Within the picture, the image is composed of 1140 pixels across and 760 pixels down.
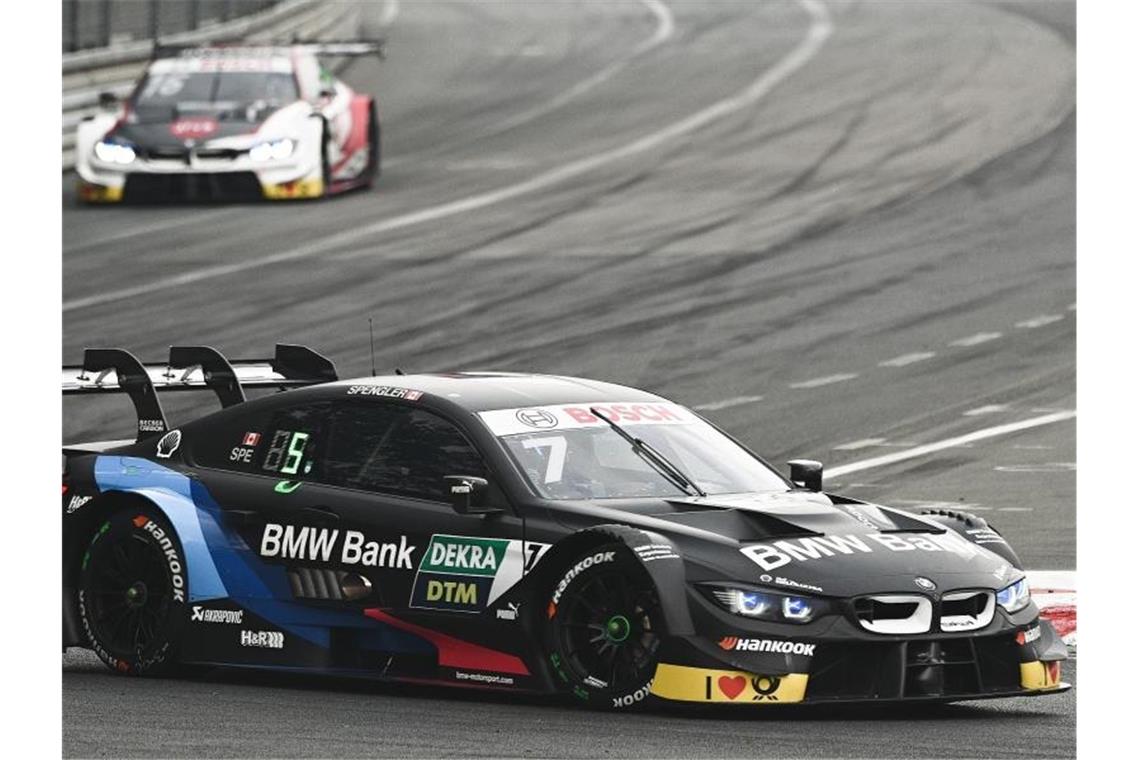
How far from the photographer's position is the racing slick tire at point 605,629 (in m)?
8.47

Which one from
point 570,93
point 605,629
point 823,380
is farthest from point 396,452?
point 570,93

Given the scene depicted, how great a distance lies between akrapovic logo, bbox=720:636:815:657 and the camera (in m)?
8.34

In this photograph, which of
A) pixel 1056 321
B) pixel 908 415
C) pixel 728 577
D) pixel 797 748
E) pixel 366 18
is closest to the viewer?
pixel 797 748

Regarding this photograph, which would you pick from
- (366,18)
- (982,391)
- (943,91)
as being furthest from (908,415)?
(366,18)

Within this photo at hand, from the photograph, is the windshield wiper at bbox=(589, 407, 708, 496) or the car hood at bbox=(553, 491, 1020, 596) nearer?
the car hood at bbox=(553, 491, 1020, 596)

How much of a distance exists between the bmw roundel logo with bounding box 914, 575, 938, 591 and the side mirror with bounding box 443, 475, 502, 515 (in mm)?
1511

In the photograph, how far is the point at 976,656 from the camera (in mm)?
8570

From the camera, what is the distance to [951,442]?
52.5 ft

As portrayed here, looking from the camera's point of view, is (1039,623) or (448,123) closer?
(1039,623)

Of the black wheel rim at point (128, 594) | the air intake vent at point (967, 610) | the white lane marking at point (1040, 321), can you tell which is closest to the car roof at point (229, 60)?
the white lane marking at point (1040, 321)

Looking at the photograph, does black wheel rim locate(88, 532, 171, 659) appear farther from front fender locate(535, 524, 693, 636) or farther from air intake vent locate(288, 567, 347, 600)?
front fender locate(535, 524, 693, 636)

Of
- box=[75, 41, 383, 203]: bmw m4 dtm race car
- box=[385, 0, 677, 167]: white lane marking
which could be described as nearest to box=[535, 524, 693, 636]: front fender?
box=[75, 41, 383, 203]: bmw m4 dtm race car
